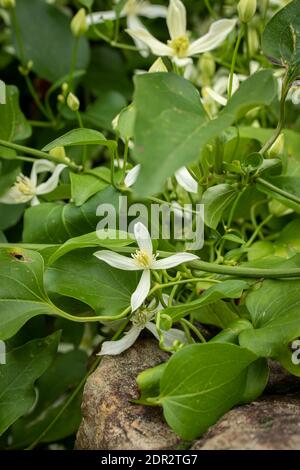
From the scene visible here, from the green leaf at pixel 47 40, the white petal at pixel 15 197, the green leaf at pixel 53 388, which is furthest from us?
the green leaf at pixel 47 40

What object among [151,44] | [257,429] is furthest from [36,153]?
[257,429]

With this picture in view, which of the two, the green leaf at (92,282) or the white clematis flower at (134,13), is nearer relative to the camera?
the green leaf at (92,282)

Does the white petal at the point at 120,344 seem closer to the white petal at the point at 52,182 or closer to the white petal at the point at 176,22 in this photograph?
the white petal at the point at 52,182

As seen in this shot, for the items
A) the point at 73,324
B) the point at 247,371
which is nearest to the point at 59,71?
the point at 73,324

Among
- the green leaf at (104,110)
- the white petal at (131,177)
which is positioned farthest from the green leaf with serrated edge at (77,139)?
the green leaf at (104,110)

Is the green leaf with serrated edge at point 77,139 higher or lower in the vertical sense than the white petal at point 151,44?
lower

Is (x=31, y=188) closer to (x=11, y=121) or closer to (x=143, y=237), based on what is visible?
(x=11, y=121)
